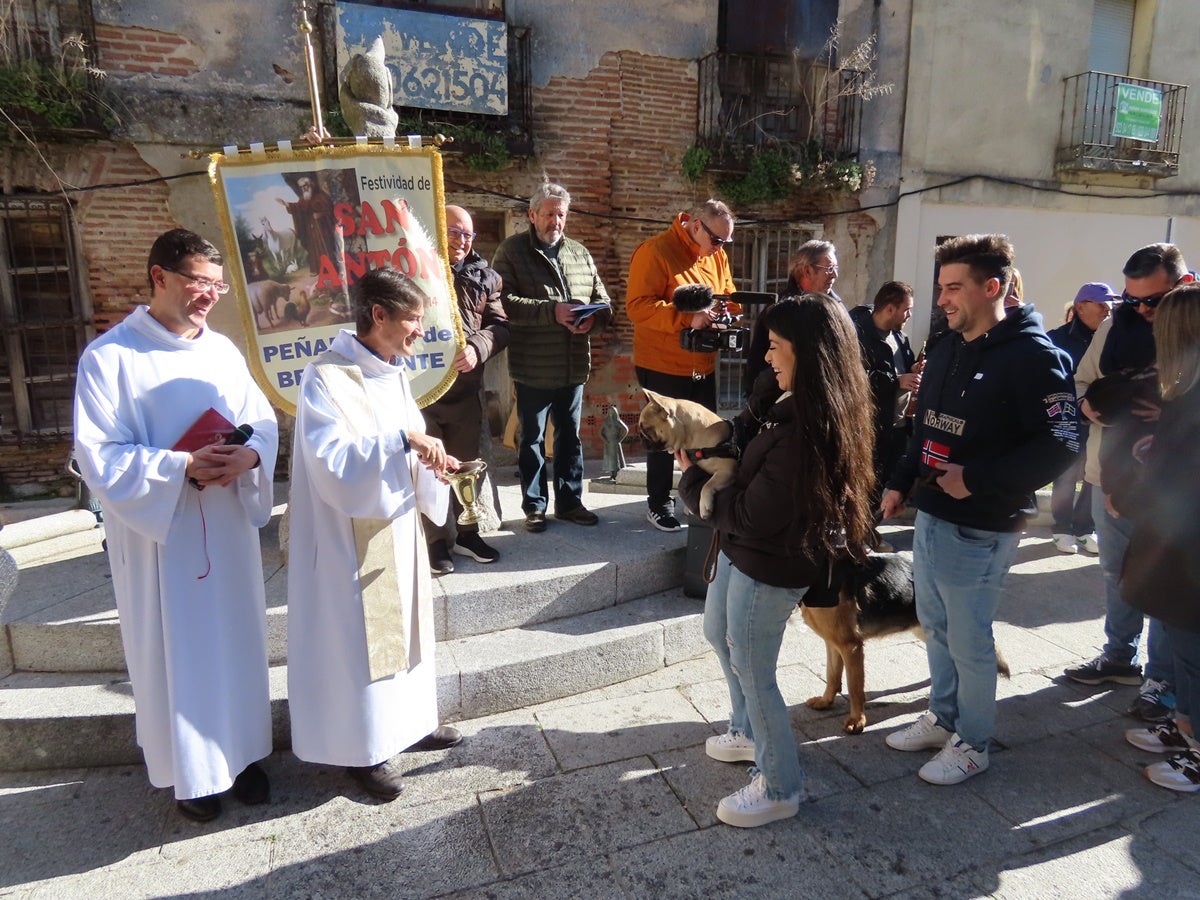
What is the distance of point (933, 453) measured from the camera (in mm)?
3234

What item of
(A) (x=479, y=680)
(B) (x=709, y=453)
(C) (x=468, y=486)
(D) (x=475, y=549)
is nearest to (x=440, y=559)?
(D) (x=475, y=549)

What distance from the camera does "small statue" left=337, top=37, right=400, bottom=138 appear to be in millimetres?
4348

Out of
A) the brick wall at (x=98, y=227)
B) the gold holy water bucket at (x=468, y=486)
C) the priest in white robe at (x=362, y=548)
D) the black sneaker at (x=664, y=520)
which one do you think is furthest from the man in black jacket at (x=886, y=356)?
the brick wall at (x=98, y=227)

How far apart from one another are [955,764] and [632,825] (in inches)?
54.2

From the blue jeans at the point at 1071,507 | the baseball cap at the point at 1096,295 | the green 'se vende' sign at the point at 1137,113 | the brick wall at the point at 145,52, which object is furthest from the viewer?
the green 'se vende' sign at the point at 1137,113

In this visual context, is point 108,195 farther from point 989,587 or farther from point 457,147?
point 989,587

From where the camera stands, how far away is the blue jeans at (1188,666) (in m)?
3.11

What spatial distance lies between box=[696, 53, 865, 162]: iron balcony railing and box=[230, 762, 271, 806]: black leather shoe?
7676 millimetres

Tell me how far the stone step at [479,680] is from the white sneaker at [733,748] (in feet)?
2.87

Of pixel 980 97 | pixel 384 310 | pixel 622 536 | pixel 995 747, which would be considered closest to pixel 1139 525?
pixel 995 747

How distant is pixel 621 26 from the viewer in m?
8.45

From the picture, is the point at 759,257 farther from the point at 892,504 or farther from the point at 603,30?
the point at 892,504

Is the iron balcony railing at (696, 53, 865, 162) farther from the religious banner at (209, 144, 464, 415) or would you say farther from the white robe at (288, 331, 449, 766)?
the white robe at (288, 331, 449, 766)

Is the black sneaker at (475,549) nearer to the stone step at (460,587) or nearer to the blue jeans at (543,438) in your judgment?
the stone step at (460,587)
